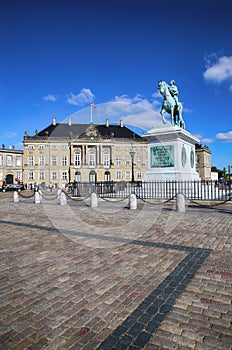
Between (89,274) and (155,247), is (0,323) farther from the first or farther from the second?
(155,247)

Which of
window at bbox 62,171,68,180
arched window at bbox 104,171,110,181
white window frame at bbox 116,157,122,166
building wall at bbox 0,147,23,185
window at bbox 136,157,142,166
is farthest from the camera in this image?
building wall at bbox 0,147,23,185

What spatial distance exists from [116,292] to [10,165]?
74.4 metres

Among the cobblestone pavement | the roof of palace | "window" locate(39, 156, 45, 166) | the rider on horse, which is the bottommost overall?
the cobblestone pavement

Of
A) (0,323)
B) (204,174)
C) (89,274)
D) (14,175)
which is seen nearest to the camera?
(0,323)

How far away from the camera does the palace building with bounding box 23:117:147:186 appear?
211 feet

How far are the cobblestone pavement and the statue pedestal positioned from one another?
31.5 ft

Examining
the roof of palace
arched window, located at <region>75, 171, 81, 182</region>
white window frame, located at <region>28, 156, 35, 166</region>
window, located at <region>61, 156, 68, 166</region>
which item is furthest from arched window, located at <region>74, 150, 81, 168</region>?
white window frame, located at <region>28, 156, 35, 166</region>

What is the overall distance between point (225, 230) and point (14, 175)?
7214 centimetres

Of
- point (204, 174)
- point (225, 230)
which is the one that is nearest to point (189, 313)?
point (225, 230)

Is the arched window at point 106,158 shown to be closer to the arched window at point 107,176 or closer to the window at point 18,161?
the arched window at point 107,176

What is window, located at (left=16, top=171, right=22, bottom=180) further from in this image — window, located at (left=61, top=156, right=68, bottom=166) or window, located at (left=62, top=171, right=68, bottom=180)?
window, located at (left=61, top=156, right=68, bottom=166)

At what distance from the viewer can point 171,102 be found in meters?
17.6

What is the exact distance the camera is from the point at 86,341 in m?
2.44

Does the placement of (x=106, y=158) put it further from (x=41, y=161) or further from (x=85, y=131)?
(x=41, y=161)
